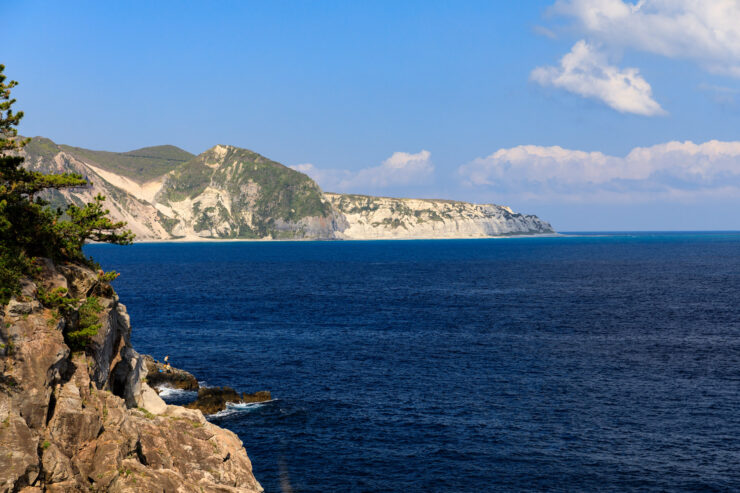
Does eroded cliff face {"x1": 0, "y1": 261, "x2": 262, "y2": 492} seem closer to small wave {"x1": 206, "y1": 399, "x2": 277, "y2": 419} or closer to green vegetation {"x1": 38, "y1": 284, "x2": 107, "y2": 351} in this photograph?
green vegetation {"x1": 38, "y1": 284, "x2": 107, "y2": 351}

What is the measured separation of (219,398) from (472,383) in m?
25.1

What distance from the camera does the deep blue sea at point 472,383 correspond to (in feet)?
144

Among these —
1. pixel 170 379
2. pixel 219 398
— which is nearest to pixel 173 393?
pixel 170 379

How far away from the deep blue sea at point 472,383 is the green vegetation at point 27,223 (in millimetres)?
20047

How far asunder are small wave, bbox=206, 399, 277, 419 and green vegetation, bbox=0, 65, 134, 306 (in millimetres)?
23299

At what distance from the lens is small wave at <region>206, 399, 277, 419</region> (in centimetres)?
5566

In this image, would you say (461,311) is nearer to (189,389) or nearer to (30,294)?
(189,389)

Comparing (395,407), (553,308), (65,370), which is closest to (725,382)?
(395,407)

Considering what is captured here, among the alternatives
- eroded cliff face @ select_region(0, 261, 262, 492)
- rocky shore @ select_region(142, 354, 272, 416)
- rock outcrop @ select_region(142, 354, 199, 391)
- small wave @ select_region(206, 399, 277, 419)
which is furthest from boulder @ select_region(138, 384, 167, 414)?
rock outcrop @ select_region(142, 354, 199, 391)

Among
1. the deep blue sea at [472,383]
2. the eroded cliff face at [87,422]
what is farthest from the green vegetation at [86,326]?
the deep blue sea at [472,383]

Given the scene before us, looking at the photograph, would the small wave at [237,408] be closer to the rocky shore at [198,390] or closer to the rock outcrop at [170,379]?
the rocky shore at [198,390]

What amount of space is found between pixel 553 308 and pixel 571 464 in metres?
73.0

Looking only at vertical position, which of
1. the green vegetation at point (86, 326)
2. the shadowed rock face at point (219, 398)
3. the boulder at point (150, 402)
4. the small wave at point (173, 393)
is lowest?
the small wave at point (173, 393)

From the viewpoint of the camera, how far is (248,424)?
5306 cm
